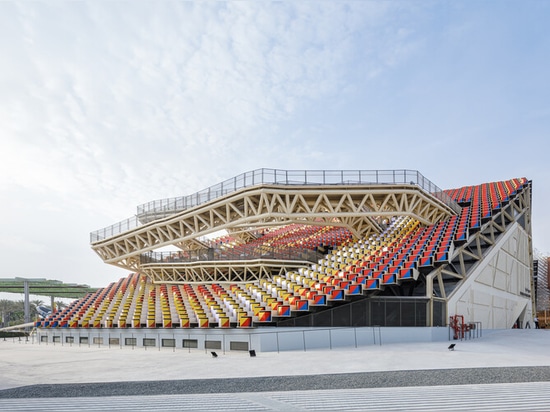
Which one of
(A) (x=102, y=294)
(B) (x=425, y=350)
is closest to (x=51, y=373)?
(B) (x=425, y=350)

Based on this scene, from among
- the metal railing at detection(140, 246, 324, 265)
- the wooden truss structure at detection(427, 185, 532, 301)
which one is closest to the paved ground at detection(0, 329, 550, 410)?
the wooden truss structure at detection(427, 185, 532, 301)

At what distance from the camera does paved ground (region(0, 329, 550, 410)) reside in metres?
9.79

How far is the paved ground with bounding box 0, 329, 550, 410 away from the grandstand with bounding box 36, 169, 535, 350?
619 cm

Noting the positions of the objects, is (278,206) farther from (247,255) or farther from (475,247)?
(475,247)

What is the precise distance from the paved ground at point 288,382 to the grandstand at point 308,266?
20.3 feet

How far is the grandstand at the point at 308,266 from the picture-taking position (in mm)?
25234

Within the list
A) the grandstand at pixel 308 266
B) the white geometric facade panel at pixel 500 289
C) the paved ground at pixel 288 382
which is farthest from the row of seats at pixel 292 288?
the paved ground at pixel 288 382

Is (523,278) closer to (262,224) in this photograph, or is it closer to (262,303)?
(262,224)

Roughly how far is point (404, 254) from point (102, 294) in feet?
82.0

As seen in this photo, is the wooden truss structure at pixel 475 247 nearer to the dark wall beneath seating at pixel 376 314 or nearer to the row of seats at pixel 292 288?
the row of seats at pixel 292 288

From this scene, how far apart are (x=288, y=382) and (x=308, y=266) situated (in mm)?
21388

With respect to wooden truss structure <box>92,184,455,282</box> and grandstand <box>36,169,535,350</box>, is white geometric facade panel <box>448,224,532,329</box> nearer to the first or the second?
grandstand <box>36,169,535,350</box>

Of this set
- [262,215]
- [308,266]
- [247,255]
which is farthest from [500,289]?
[262,215]

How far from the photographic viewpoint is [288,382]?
482 inches
